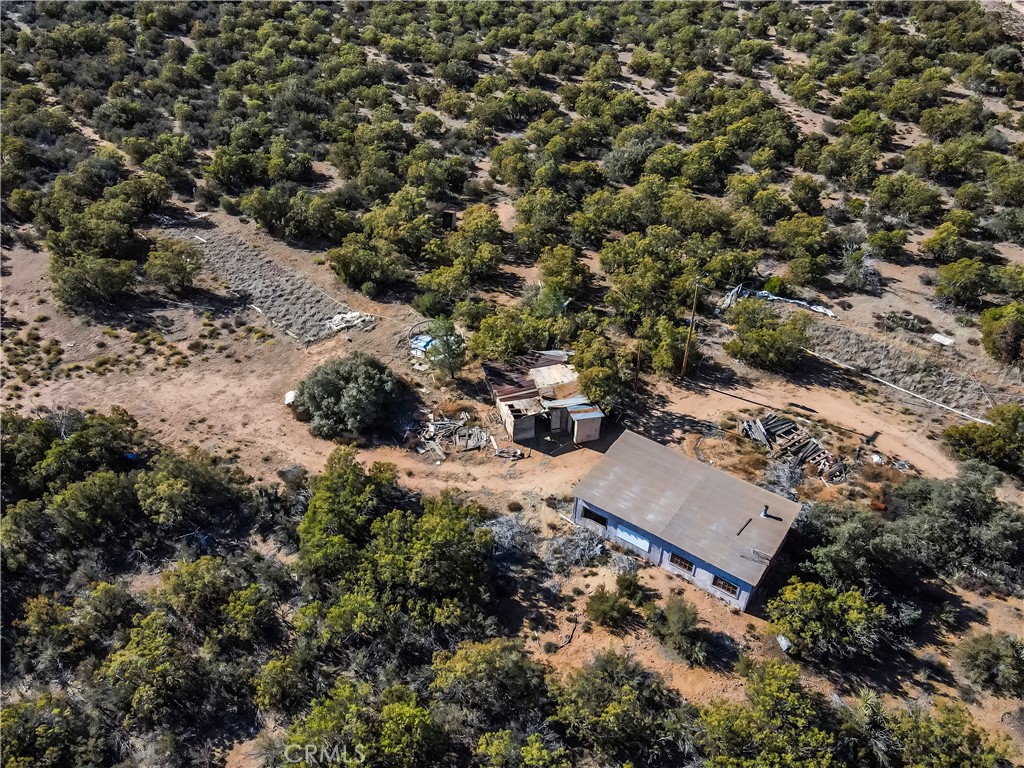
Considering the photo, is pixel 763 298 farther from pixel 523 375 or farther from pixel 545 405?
pixel 545 405

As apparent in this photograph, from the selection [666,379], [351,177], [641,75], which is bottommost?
[666,379]

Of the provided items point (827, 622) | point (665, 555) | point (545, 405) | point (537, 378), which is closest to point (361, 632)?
point (665, 555)

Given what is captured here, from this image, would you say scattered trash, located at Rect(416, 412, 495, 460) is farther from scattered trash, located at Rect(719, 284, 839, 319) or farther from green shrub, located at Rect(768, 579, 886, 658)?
scattered trash, located at Rect(719, 284, 839, 319)

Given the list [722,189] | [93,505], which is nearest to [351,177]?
[722,189]

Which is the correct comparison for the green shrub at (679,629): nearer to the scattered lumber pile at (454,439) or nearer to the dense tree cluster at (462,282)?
the dense tree cluster at (462,282)

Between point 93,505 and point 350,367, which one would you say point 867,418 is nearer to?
point 350,367

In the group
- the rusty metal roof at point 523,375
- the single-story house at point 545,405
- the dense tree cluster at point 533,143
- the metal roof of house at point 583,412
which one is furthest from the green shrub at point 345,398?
the metal roof of house at point 583,412
